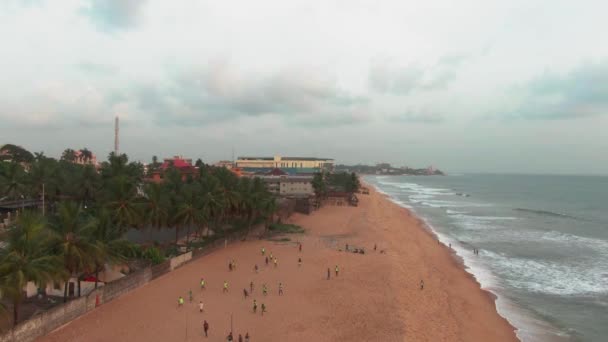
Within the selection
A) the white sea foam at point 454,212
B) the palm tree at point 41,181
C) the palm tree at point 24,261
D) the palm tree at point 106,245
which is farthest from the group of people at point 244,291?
the white sea foam at point 454,212

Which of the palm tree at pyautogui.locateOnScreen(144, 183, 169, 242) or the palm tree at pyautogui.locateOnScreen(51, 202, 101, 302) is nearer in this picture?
the palm tree at pyautogui.locateOnScreen(51, 202, 101, 302)

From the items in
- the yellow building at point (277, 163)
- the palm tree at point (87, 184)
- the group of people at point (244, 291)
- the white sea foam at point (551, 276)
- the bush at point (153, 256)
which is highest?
the yellow building at point (277, 163)

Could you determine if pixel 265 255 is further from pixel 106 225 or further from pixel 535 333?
pixel 535 333

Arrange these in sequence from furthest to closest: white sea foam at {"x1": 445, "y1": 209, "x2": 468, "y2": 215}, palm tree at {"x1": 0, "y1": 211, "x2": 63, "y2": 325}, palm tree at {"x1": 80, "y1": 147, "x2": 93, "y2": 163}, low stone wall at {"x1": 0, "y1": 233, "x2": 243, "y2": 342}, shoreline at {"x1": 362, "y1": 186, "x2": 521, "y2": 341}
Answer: palm tree at {"x1": 80, "y1": 147, "x2": 93, "y2": 163}
white sea foam at {"x1": 445, "y1": 209, "x2": 468, "y2": 215}
shoreline at {"x1": 362, "y1": 186, "x2": 521, "y2": 341}
low stone wall at {"x1": 0, "y1": 233, "x2": 243, "y2": 342}
palm tree at {"x1": 0, "y1": 211, "x2": 63, "y2": 325}

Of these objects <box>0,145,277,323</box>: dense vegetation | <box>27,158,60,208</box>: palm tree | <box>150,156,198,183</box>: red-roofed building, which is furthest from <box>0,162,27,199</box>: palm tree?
<box>150,156,198,183</box>: red-roofed building

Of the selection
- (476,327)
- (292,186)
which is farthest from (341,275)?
(292,186)

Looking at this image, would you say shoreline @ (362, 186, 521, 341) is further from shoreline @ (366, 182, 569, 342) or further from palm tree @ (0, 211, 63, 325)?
palm tree @ (0, 211, 63, 325)

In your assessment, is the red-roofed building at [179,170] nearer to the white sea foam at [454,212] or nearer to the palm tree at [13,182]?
the palm tree at [13,182]
